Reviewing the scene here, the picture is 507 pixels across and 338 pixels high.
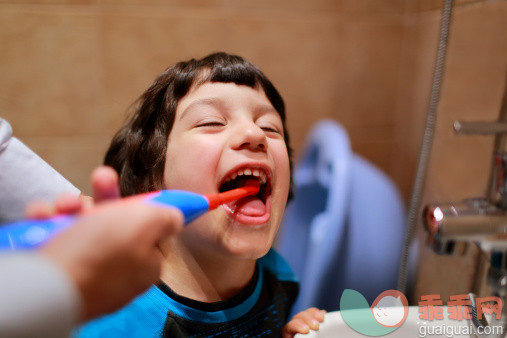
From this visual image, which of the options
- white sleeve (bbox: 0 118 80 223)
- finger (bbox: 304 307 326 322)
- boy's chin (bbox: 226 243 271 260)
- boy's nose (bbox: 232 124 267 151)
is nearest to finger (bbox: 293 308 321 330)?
finger (bbox: 304 307 326 322)

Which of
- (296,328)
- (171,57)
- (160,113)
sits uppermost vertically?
(171,57)

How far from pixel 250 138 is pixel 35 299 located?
13.4 inches

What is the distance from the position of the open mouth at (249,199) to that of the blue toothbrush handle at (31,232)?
27cm

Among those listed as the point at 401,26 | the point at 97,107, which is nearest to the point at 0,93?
the point at 97,107

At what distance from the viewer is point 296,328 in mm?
510

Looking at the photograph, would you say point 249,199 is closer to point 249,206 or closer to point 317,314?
point 249,206

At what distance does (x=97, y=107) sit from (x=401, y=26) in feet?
2.37

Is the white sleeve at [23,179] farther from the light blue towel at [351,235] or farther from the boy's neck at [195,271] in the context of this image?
the light blue towel at [351,235]

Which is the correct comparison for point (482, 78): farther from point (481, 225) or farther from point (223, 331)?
point (223, 331)

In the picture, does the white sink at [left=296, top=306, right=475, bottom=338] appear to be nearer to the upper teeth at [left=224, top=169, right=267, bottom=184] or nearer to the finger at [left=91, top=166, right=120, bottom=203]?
the upper teeth at [left=224, top=169, right=267, bottom=184]

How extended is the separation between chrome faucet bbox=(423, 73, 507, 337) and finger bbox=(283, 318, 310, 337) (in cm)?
18

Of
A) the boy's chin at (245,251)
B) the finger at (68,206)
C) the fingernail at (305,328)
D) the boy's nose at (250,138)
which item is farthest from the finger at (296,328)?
the finger at (68,206)

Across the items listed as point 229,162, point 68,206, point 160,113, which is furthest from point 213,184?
point 68,206

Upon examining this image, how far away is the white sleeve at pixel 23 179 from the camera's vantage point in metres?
0.49
